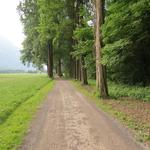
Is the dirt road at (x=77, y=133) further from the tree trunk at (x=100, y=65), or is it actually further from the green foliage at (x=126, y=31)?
the green foliage at (x=126, y=31)

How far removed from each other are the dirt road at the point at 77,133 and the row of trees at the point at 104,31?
729 cm

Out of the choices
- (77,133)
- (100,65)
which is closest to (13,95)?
(100,65)

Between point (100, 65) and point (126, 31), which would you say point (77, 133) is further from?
point (126, 31)

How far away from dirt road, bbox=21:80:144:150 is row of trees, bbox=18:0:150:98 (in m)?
7.29

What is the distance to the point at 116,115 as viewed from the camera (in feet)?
43.0

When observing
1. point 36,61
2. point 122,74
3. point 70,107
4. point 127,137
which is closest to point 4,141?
point 127,137

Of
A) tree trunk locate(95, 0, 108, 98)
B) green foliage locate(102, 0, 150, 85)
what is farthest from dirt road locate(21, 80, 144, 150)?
green foliage locate(102, 0, 150, 85)

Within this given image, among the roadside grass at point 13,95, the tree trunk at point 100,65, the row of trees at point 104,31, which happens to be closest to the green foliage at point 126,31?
the row of trees at point 104,31

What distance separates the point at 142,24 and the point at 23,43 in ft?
140

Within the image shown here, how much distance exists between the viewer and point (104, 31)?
20.5m

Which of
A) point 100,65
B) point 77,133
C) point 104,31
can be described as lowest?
point 77,133

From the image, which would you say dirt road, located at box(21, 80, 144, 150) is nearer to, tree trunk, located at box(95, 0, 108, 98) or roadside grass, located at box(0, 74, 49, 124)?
roadside grass, located at box(0, 74, 49, 124)

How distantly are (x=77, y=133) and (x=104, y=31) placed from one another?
11918mm

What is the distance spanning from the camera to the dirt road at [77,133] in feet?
26.7
